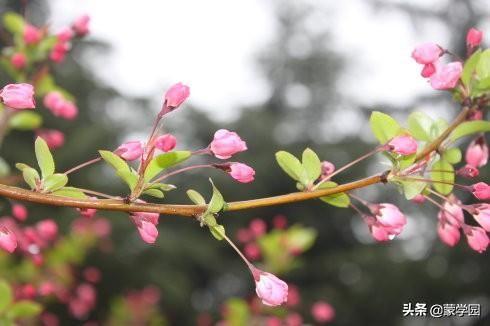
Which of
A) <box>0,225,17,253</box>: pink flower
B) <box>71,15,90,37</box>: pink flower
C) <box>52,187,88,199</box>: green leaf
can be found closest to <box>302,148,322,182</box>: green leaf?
<box>52,187,88,199</box>: green leaf

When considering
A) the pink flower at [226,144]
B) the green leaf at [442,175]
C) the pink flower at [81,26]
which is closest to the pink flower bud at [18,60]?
the pink flower at [81,26]

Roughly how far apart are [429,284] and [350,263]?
1679 millimetres

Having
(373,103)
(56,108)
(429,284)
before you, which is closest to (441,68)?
(56,108)

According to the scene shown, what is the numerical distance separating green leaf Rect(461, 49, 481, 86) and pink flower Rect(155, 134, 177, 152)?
501mm

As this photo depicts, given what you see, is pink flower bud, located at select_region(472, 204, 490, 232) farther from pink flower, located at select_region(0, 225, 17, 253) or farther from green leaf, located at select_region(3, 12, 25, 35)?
green leaf, located at select_region(3, 12, 25, 35)

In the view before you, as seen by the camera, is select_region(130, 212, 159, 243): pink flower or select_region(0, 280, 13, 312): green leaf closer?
select_region(130, 212, 159, 243): pink flower

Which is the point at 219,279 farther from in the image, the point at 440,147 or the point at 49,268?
the point at 440,147

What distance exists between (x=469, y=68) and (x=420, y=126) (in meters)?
0.13

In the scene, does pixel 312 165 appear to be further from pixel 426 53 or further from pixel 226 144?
pixel 426 53

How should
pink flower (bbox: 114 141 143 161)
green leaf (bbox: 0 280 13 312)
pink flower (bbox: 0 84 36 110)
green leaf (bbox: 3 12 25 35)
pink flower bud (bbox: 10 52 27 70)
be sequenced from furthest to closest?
green leaf (bbox: 3 12 25 35)
pink flower bud (bbox: 10 52 27 70)
green leaf (bbox: 0 280 13 312)
pink flower (bbox: 114 141 143 161)
pink flower (bbox: 0 84 36 110)

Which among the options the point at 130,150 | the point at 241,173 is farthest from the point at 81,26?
the point at 241,173

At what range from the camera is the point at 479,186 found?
100 cm

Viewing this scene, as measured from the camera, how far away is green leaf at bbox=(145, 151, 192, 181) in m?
0.85

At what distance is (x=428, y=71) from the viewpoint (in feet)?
3.42
